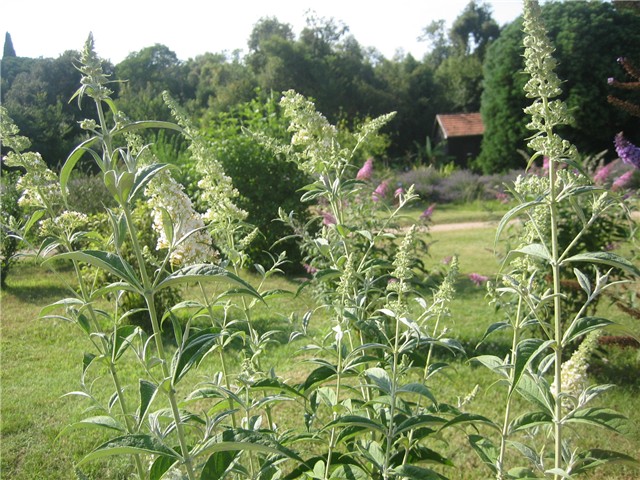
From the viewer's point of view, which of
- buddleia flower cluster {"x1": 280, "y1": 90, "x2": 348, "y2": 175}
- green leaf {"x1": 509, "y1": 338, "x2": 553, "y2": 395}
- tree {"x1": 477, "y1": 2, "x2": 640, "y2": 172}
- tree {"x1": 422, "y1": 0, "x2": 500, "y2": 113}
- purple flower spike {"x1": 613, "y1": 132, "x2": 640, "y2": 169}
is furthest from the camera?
tree {"x1": 422, "y1": 0, "x2": 500, "y2": 113}

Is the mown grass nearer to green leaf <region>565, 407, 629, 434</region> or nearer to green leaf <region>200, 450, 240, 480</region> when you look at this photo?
green leaf <region>565, 407, 629, 434</region>

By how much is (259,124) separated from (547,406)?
8025 mm

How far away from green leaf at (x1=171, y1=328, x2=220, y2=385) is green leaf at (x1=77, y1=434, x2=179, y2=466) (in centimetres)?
15

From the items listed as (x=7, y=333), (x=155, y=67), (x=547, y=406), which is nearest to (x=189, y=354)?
(x=547, y=406)

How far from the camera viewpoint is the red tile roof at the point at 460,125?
24.2m

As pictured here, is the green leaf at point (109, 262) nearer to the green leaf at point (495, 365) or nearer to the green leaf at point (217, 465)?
the green leaf at point (217, 465)

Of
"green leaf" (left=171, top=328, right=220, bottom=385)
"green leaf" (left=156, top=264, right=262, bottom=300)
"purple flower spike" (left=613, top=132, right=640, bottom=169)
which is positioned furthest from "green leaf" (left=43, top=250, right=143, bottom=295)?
"purple flower spike" (left=613, top=132, right=640, bottom=169)

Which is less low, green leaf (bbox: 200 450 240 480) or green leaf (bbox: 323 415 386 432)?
green leaf (bbox: 200 450 240 480)

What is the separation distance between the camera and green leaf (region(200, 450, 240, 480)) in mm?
1316

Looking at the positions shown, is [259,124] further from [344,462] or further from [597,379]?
[344,462]

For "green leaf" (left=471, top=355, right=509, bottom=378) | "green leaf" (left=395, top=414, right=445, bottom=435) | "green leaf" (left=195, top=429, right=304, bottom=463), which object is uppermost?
"green leaf" (left=195, top=429, right=304, bottom=463)

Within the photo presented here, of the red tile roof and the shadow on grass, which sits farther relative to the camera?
the red tile roof

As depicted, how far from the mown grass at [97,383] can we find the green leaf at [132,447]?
1.26ft

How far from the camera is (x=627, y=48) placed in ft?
54.3
